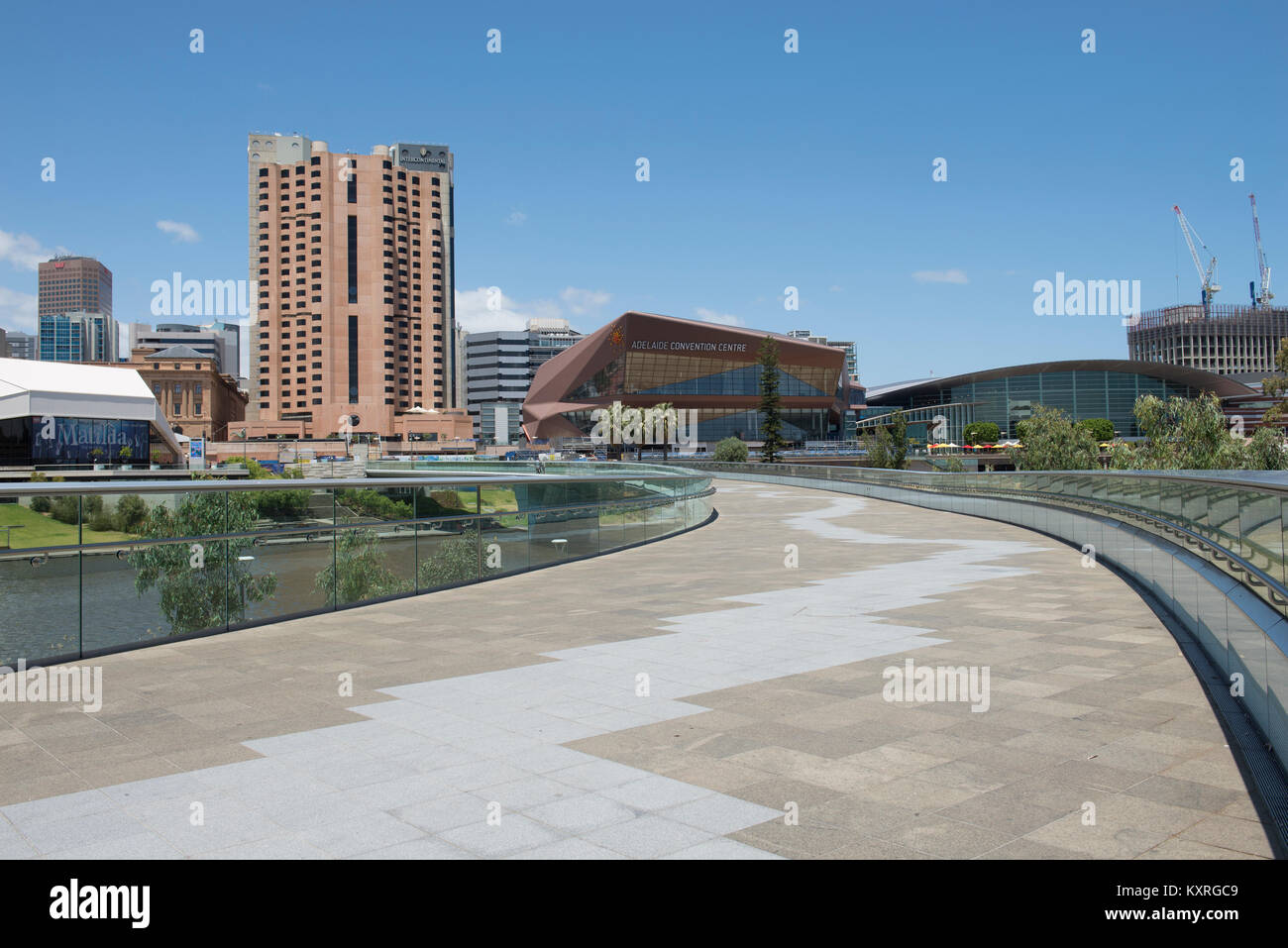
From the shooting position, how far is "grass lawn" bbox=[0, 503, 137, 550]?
7461mm

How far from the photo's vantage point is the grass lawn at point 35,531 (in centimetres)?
746

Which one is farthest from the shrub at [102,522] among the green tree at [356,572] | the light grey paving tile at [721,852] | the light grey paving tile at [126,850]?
the light grey paving tile at [721,852]

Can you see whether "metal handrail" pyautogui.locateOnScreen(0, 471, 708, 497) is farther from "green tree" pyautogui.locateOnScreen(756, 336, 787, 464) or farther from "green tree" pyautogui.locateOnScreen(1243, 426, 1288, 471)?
"green tree" pyautogui.locateOnScreen(756, 336, 787, 464)

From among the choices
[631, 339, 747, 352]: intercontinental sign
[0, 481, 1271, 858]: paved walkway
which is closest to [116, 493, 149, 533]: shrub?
[0, 481, 1271, 858]: paved walkway

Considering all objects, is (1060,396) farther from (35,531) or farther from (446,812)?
(446,812)

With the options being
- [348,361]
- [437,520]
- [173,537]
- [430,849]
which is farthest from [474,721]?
[348,361]

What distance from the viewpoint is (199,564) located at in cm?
931

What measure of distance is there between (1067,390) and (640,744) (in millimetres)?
141984

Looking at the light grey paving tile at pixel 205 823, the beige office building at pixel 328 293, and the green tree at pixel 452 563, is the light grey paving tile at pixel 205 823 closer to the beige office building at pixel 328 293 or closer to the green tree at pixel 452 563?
the green tree at pixel 452 563

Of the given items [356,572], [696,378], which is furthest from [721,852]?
[696,378]

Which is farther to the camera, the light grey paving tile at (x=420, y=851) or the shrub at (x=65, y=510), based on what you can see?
the shrub at (x=65, y=510)

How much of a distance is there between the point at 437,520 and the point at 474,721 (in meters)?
6.40

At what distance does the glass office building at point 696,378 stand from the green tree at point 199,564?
111448 millimetres
